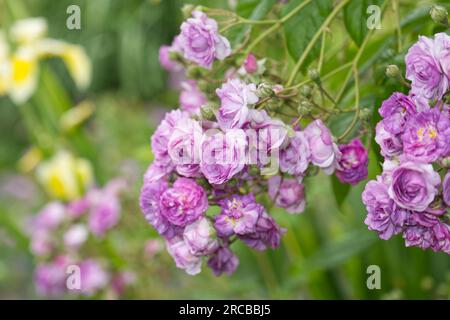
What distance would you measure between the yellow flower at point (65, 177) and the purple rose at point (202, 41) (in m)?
0.94

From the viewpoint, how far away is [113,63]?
160 inches

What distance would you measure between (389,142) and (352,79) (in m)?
0.22

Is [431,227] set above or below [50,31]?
below

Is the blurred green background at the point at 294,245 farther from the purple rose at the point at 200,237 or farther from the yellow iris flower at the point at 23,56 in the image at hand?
the purple rose at the point at 200,237

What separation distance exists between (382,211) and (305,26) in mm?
224

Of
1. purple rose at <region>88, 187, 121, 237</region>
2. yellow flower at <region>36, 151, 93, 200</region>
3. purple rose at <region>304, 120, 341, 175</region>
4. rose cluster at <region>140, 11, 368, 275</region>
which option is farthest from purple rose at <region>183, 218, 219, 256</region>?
yellow flower at <region>36, 151, 93, 200</region>

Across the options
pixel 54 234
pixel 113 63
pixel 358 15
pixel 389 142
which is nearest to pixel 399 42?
pixel 358 15

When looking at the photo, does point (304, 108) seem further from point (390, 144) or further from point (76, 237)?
point (76, 237)

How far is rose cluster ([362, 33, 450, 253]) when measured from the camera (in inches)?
21.1

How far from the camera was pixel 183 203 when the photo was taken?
0.62 meters

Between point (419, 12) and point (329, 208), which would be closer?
point (419, 12)

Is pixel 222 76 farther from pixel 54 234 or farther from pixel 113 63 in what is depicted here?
pixel 113 63

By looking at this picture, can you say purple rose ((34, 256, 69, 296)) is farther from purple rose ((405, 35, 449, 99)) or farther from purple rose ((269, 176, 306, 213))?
purple rose ((405, 35, 449, 99))

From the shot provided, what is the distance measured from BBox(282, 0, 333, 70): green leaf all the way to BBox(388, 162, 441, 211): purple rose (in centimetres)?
20
